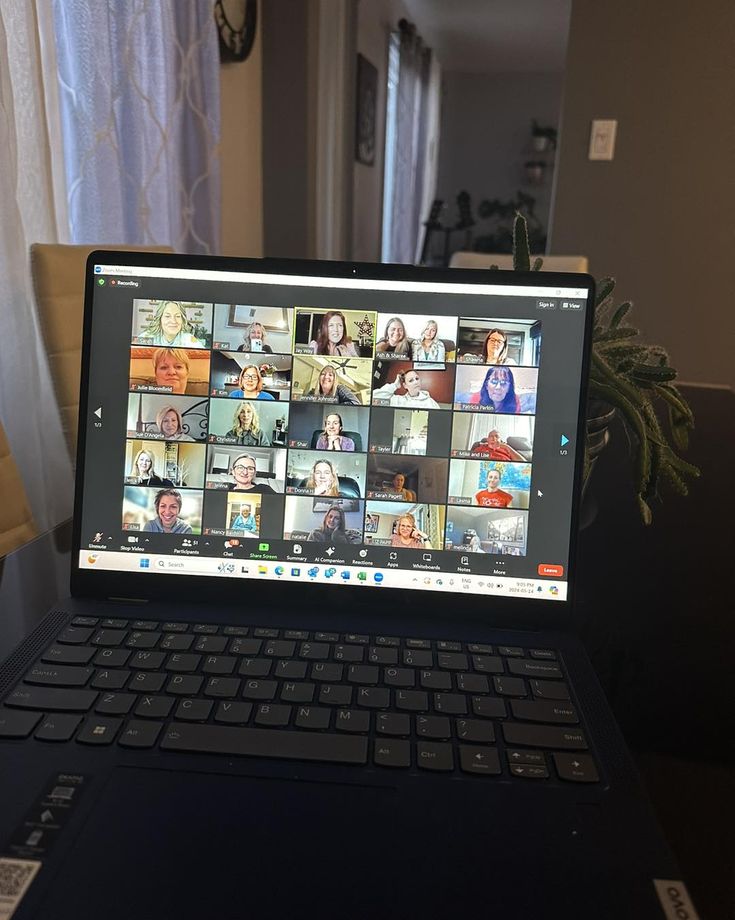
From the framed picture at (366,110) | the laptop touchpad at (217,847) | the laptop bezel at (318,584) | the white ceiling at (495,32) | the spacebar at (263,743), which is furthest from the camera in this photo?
the white ceiling at (495,32)

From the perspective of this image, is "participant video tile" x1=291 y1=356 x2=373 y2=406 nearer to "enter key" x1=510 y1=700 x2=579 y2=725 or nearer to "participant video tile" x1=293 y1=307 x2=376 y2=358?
"participant video tile" x1=293 y1=307 x2=376 y2=358

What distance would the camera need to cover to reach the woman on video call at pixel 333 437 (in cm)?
62

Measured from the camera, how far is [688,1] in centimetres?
222

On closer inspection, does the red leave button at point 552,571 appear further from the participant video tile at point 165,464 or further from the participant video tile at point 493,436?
the participant video tile at point 165,464

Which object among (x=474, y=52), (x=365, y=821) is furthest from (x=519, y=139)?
(x=365, y=821)

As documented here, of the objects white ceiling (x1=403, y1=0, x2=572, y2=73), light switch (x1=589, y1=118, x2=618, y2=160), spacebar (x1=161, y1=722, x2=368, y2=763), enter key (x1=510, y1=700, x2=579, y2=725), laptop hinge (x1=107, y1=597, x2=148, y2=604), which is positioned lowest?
spacebar (x1=161, y1=722, x2=368, y2=763)

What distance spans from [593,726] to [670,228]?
230 cm

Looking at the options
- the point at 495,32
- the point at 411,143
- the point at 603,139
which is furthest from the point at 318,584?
the point at 495,32

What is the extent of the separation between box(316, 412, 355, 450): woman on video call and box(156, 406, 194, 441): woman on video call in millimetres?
115

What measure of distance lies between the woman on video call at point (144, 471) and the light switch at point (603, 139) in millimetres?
2233

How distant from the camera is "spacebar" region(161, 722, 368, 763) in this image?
45 cm

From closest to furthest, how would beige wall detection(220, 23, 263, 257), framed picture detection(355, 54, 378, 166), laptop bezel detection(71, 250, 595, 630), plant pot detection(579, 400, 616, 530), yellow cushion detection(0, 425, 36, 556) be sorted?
laptop bezel detection(71, 250, 595, 630) < plant pot detection(579, 400, 616, 530) < yellow cushion detection(0, 425, 36, 556) < beige wall detection(220, 23, 263, 257) < framed picture detection(355, 54, 378, 166)

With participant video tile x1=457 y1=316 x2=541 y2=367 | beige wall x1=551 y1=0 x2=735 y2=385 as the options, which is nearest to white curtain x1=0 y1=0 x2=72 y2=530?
participant video tile x1=457 y1=316 x2=541 y2=367

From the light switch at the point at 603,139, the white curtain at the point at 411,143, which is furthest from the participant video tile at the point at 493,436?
the white curtain at the point at 411,143
